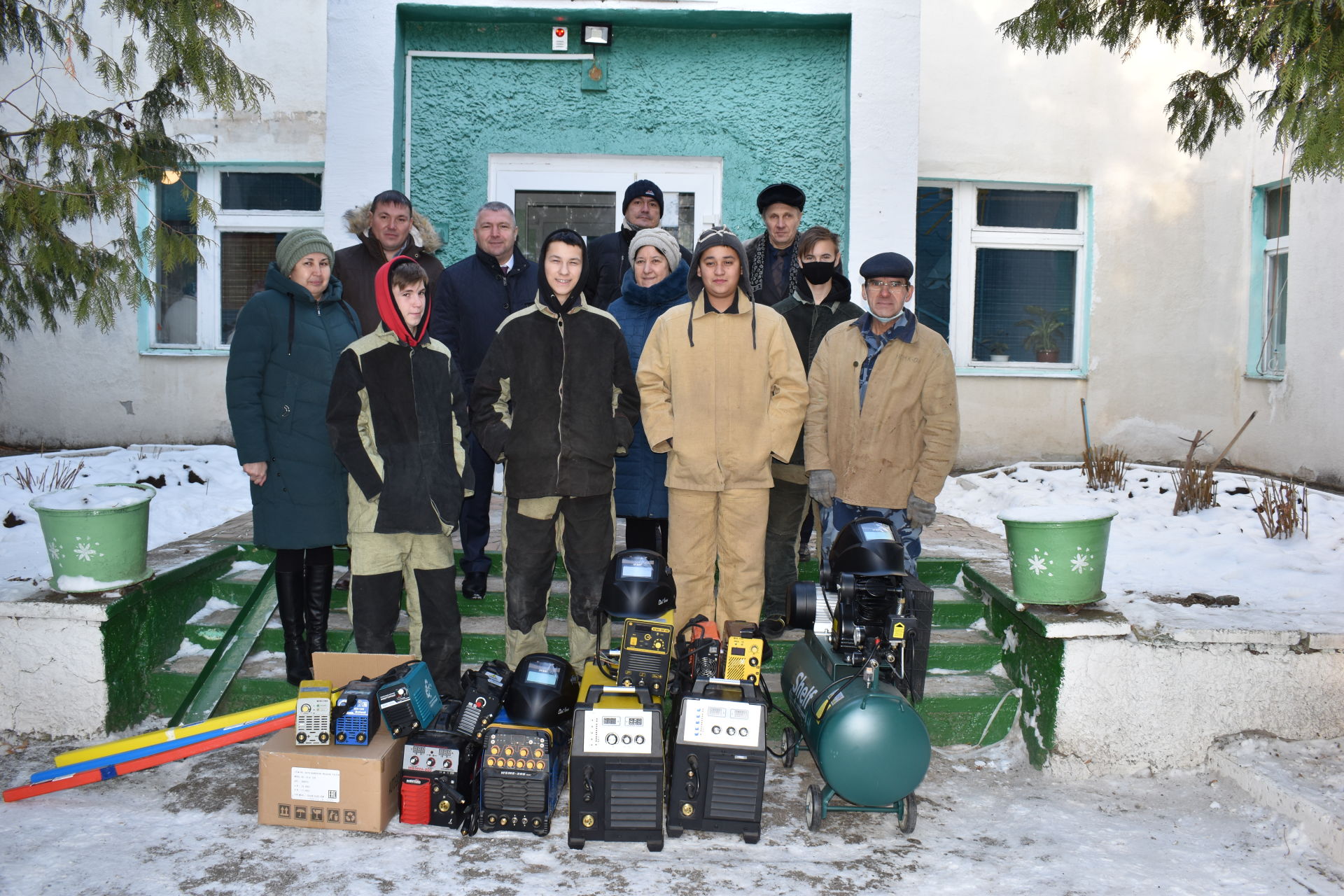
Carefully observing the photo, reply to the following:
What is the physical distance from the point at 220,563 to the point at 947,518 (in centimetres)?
413

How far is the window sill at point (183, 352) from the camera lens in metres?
8.34

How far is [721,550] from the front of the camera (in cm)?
385

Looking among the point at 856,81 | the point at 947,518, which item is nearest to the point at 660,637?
the point at 947,518

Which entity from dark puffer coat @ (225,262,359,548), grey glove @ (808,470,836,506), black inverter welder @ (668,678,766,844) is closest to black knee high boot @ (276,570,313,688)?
dark puffer coat @ (225,262,359,548)

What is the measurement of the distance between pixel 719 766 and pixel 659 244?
212cm

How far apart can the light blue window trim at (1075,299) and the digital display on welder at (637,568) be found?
575 cm

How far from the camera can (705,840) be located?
304cm

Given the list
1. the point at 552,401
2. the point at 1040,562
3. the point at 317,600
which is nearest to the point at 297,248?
the point at 552,401

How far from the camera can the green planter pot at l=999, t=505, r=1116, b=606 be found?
3.76 metres

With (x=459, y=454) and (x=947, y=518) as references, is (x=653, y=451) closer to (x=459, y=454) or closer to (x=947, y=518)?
(x=459, y=454)

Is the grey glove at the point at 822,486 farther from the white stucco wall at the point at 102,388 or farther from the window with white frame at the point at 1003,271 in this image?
the white stucco wall at the point at 102,388

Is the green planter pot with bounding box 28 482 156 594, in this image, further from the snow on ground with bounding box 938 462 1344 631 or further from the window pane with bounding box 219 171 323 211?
the window pane with bounding box 219 171 323 211

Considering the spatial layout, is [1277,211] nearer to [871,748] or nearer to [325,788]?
[871,748]

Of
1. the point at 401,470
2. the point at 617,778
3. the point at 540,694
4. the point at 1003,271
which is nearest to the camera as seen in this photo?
the point at 617,778
